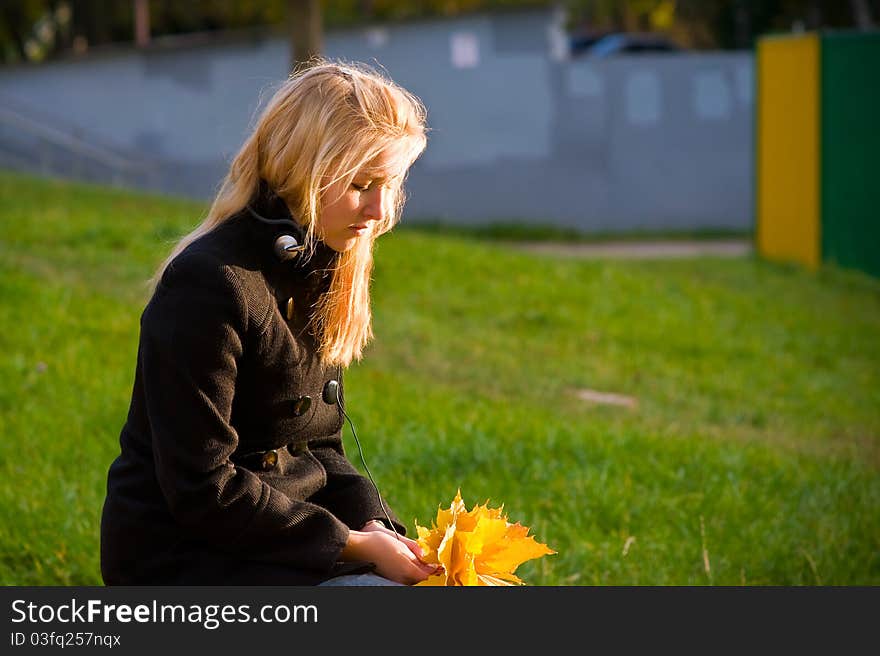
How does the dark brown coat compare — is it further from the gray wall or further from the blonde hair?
the gray wall

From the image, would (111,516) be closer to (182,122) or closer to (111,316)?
(111,316)

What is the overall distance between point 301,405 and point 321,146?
0.56m

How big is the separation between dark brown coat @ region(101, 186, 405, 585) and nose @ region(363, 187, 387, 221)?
13 centimetres

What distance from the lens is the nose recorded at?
2850 millimetres

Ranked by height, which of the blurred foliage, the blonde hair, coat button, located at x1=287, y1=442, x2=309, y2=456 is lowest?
the blurred foliage

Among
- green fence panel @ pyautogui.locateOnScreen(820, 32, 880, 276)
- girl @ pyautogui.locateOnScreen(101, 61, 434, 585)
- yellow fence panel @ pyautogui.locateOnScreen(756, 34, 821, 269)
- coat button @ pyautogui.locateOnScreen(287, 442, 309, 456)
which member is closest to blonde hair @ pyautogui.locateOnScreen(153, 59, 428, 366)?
girl @ pyautogui.locateOnScreen(101, 61, 434, 585)

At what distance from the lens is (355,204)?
9.30 feet

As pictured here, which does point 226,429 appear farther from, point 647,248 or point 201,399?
point 647,248

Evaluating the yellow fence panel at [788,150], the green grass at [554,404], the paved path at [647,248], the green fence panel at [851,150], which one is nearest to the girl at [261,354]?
the green grass at [554,404]

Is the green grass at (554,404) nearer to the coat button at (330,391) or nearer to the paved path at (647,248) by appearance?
the coat button at (330,391)

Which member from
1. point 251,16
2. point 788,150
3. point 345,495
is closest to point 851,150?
point 788,150

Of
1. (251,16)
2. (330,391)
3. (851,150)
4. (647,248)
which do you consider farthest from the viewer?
(251,16)

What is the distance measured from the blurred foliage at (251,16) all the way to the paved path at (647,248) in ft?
46.6
